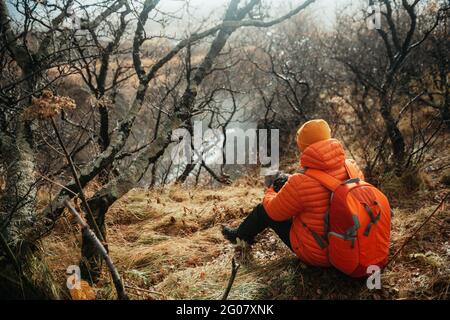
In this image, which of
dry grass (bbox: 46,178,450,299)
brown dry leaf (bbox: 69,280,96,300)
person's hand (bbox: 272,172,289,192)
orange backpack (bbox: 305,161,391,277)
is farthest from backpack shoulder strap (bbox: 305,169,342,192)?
brown dry leaf (bbox: 69,280,96,300)

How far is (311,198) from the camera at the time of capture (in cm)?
280

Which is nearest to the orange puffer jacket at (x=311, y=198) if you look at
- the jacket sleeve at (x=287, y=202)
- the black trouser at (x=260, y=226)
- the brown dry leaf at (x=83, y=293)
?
the jacket sleeve at (x=287, y=202)

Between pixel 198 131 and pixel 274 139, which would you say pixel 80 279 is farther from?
pixel 198 131

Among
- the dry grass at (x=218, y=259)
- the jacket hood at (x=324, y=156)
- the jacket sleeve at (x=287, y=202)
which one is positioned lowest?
the dry grass at (x=218, y=259)

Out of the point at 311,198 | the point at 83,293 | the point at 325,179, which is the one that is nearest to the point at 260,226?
the point at 311,198

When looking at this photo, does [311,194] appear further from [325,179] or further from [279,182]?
[279,182]

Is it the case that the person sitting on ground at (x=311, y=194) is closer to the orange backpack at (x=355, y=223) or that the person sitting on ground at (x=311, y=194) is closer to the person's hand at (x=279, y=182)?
the orange backpack at (x=355, y=223)

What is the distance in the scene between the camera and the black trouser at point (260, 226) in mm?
3332

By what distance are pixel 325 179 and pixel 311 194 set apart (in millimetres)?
151

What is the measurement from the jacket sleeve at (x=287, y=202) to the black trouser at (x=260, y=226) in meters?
0.29

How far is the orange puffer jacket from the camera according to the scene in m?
2.79

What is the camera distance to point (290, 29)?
1541 centimetres

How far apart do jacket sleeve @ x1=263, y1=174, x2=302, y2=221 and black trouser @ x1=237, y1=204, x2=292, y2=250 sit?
0.94 ft
